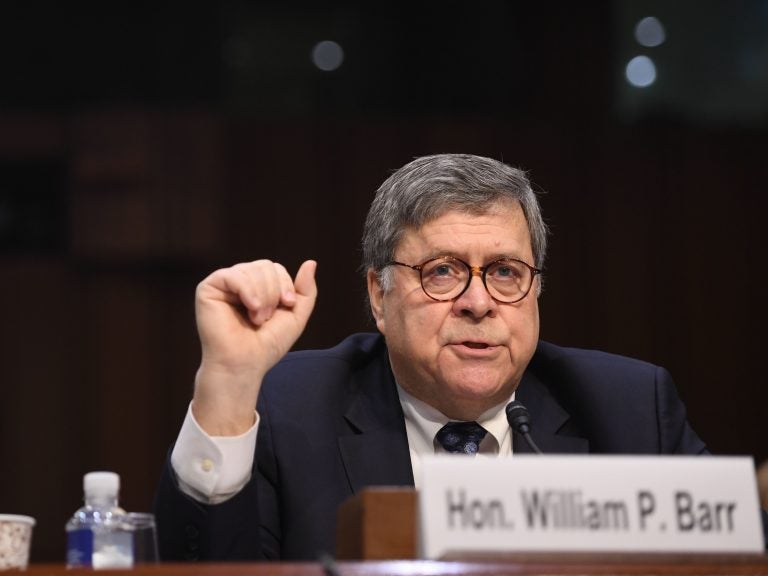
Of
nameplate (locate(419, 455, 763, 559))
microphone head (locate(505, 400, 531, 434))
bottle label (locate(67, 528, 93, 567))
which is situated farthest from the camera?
microphone head (locate(505, 400, 531, 434))

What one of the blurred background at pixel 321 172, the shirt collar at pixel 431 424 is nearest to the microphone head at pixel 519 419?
the shirt collar at pixel 431 424

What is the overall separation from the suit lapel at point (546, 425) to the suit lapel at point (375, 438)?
209 millimetres

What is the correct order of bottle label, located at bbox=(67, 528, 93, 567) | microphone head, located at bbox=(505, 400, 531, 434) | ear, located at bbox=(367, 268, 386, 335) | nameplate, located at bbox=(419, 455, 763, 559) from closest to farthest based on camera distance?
nameplate, located at bbox=(419, 455, 763, 559) < bottle label, located at bbox=(67, 528, 93, 567) < microphone head, located at bbox=(505, 400, 531, 434) < ear, located at bbox=(367, 268, 386, 335)

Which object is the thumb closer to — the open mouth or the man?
the man

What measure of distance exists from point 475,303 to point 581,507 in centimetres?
90

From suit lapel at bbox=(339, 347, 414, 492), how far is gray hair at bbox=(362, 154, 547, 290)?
7.6 inches

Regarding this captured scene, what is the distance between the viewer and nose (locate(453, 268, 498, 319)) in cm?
208

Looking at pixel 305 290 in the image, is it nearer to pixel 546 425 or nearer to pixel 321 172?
pixel 546 425

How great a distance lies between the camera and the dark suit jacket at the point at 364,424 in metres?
2.00

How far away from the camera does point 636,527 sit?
1.20 meters

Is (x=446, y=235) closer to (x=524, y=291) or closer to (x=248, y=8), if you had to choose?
(x=524, y=291)

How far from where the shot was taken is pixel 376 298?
7.54ft

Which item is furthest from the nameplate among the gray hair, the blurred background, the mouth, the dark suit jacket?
the blurred background

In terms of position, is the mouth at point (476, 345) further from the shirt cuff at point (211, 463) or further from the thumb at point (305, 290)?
the shirt cuff at point (211, 463)
